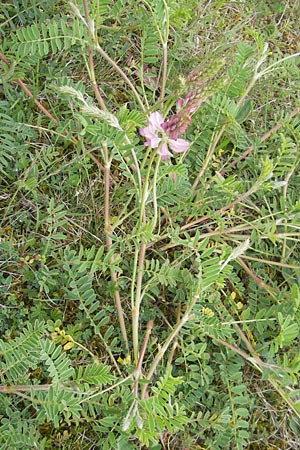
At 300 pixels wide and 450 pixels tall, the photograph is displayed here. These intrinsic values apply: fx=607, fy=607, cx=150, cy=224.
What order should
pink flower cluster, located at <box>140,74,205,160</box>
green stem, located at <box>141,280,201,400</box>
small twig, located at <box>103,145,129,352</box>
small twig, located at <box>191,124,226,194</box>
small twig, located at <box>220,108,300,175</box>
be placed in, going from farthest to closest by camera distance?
small twig, located at <box>220,108,300,175</box>
small twig, located at <box>191,124,226,194</box>
small twig, located at <box>103,145,129,352</box>
green stem, located at <box>141,280,201,400</box>
pink flower cluster, located at <box>140,74,205,160</box>

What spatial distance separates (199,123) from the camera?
1904 mm

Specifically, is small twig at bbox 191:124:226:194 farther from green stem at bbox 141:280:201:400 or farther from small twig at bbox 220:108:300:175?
green stem at bbox 141:280:201:400

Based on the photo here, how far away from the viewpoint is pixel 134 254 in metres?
1.80

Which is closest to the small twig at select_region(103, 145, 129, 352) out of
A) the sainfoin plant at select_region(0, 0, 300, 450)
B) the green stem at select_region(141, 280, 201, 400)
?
the sainfoin plant at select_region(0, 0, 300, 450)

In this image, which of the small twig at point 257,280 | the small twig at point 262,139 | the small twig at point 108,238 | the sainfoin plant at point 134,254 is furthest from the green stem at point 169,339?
the small twig at point 262,139

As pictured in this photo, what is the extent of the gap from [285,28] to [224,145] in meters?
0.66

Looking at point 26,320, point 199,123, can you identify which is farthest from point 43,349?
point 199,123

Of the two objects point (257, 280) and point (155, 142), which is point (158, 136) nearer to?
point (155, 142)

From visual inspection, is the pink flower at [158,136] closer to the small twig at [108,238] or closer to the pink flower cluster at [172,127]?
the pink flower cluster at [172,127]

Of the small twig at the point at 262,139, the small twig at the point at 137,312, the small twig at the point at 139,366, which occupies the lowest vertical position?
the small twig at the point at 139,366

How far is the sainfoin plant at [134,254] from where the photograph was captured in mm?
1569

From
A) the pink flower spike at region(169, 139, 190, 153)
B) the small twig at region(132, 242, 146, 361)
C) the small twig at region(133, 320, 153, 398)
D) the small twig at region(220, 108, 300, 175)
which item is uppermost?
the pink flower spike at region(169, 139, 190, 153)

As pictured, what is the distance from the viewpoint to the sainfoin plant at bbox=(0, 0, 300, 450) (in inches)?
61.8

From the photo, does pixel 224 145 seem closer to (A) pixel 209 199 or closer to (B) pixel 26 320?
(A) pixel 209 199
